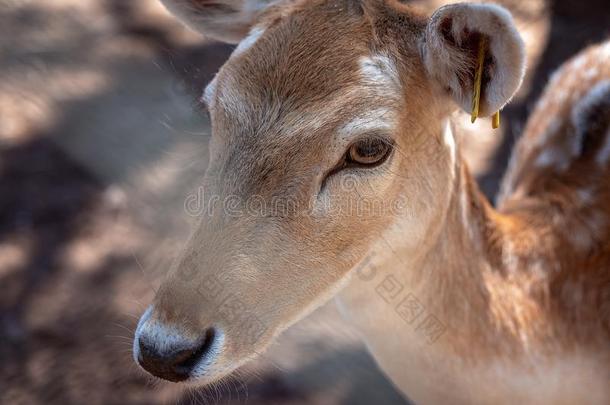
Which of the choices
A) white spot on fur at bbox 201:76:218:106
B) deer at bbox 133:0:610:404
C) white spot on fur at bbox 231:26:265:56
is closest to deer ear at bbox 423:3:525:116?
deer at bbox 133:0:610:404

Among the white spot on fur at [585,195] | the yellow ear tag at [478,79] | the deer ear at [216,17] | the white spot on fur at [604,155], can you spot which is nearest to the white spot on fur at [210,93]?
the deer ear at [216,17]

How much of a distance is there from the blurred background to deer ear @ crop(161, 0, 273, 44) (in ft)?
0.81

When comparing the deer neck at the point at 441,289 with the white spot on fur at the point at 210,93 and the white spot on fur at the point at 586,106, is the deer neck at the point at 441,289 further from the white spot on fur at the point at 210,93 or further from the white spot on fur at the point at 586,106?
the white spot on fur at the point at 586,106

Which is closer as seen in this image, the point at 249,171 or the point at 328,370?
the point at 249,171

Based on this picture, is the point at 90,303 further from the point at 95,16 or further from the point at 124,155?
the point at 95,16

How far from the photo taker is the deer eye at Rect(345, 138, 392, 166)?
1689 mm

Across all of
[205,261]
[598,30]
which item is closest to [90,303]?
[205,261]

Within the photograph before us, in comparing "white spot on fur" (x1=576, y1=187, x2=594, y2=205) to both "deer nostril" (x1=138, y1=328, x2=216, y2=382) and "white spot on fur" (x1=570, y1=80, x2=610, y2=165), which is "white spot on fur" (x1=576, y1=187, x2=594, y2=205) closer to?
"white spot on fur" (x1=570, y1=80, x2=610, y2=165)

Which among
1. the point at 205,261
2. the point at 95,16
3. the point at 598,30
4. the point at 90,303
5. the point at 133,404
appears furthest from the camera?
the point at 598,30

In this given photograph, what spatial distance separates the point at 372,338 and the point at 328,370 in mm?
963

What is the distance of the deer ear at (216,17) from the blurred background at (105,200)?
247 mm

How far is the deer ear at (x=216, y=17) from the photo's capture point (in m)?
2.14

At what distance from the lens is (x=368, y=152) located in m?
1.71

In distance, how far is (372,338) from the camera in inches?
84.7
